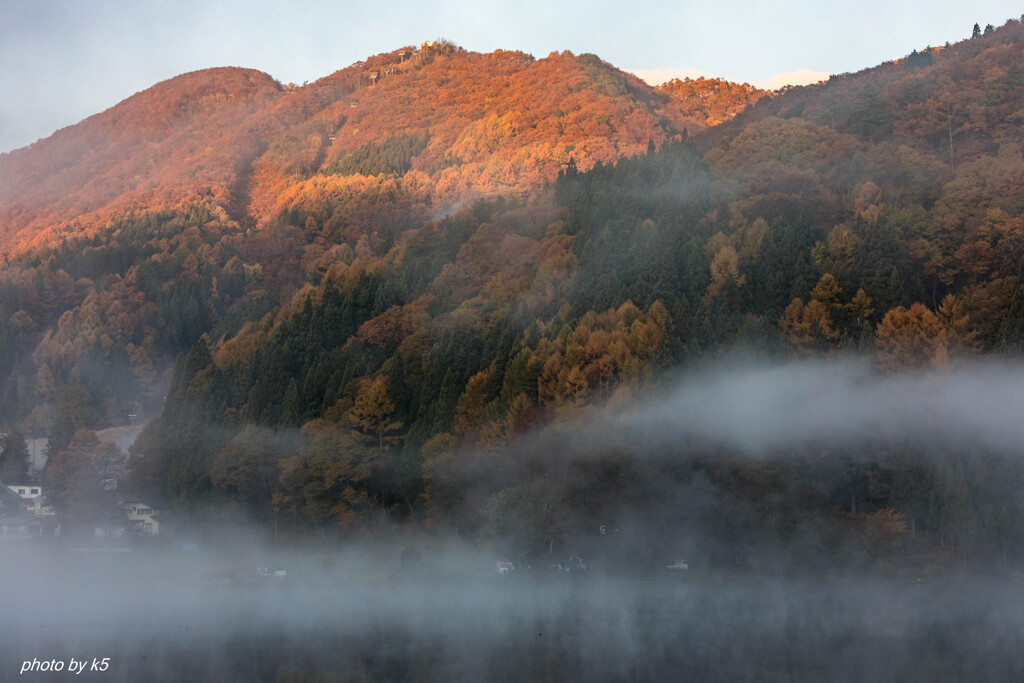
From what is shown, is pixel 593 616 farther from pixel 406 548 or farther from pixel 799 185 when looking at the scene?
pixel 799 185

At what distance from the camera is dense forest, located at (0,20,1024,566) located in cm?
7581

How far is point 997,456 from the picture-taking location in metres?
71.9

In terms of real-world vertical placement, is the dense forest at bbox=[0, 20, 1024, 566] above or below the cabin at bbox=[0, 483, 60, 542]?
above

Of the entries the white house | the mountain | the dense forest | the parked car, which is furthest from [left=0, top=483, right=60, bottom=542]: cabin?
the mountain

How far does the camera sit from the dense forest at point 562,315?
249ft

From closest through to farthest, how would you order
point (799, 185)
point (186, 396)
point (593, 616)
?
1. point (593, 616)
2. point (799, 185)
3. point (186, 396)

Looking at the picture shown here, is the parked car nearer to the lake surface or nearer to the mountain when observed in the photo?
the lake surface

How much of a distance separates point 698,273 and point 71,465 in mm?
67592

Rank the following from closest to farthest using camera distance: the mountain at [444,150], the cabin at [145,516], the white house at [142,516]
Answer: the cabin at [145,516] → the white house at [142,516] → the mountain at [444,150]

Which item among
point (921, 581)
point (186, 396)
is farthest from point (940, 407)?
point (186, 396)

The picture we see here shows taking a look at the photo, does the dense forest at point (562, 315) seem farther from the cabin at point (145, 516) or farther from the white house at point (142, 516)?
the white house at point (142, 516)

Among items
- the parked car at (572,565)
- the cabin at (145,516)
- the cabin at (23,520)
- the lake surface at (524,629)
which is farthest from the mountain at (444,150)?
the lake surface at (524,629)

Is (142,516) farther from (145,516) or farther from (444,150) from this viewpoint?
(444,150)

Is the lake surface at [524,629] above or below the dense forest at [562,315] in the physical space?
below
